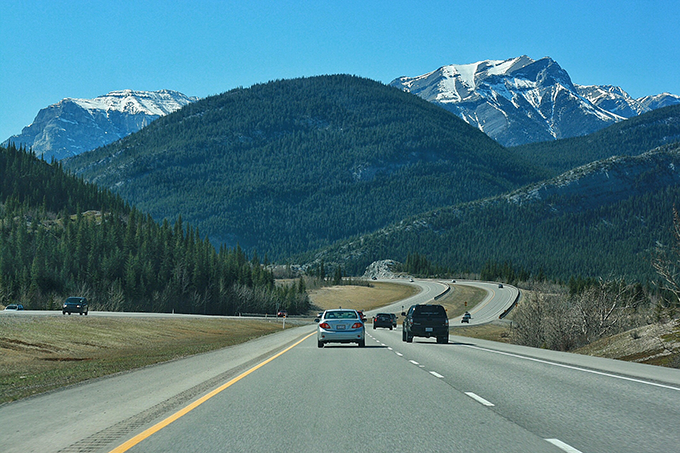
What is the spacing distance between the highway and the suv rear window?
53.2ft

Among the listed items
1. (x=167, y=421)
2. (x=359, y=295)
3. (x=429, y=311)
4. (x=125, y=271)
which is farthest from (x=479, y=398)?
(x=359, y=295)

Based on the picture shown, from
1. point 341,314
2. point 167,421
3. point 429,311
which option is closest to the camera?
point 167,421

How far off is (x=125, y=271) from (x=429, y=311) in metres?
97.2

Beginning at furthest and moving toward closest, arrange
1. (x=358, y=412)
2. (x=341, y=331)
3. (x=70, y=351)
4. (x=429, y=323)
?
(x=429, y=323), (x=341, y=331), (x=70, y=351), (x=358, y=412)

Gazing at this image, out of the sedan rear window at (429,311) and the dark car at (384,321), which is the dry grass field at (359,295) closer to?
the dark car at (384,321)

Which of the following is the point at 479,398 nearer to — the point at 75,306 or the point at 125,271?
the point at 75,306

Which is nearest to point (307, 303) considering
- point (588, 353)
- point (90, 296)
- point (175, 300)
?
point (175, 300)

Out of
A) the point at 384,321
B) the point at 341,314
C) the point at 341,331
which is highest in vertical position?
the point at 341,314

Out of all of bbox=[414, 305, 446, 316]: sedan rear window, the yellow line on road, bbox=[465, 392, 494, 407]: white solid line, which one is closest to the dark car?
bbox=[414, 305, 446, 316]: sedan rear window

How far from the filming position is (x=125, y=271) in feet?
400

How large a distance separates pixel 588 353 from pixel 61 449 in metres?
22.4

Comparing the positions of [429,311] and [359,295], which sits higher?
[359,295]

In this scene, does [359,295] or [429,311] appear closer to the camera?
[429,311]

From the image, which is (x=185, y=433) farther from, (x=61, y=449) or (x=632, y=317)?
(x=632, y=317)
